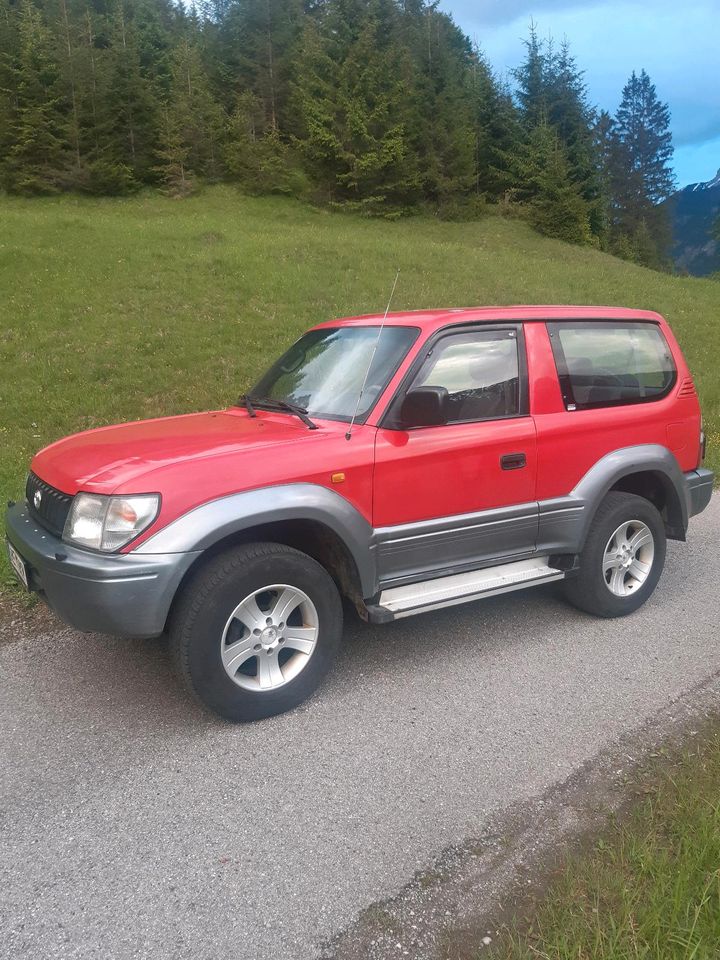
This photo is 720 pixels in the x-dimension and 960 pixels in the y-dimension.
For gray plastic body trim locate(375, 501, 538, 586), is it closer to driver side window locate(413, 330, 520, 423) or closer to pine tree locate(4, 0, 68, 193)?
driver side window locate(413, 330, 520, 423)

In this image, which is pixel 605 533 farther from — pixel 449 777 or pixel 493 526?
pixel 449 777

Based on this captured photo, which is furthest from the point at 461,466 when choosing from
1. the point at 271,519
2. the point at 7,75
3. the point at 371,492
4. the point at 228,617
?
the point at 7,75

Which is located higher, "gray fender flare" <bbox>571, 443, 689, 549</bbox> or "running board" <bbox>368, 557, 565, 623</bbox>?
"gray fender flare" <bbox>571, 443, 689, 549</bbox>

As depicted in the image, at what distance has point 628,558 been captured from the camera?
15.6 feet

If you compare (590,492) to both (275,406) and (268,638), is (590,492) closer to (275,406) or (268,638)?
(275,406)

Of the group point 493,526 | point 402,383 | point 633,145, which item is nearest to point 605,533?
point 493,526

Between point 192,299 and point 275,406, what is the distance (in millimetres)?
12162

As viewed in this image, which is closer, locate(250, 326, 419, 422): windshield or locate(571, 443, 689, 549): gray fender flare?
locate(250, 326, 419, 422): windshield

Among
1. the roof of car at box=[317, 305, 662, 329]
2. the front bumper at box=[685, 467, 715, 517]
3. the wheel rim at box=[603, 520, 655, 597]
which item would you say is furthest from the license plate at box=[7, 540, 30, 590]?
the front bumper at box=[685, 467, 715, 517]

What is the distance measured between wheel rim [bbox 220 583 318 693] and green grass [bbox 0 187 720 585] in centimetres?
251

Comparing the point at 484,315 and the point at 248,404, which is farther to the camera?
the point at 248,404

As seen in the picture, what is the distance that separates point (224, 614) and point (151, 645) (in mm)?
1157

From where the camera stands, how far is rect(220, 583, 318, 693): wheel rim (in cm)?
339

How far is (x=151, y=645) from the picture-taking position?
4215 mm
